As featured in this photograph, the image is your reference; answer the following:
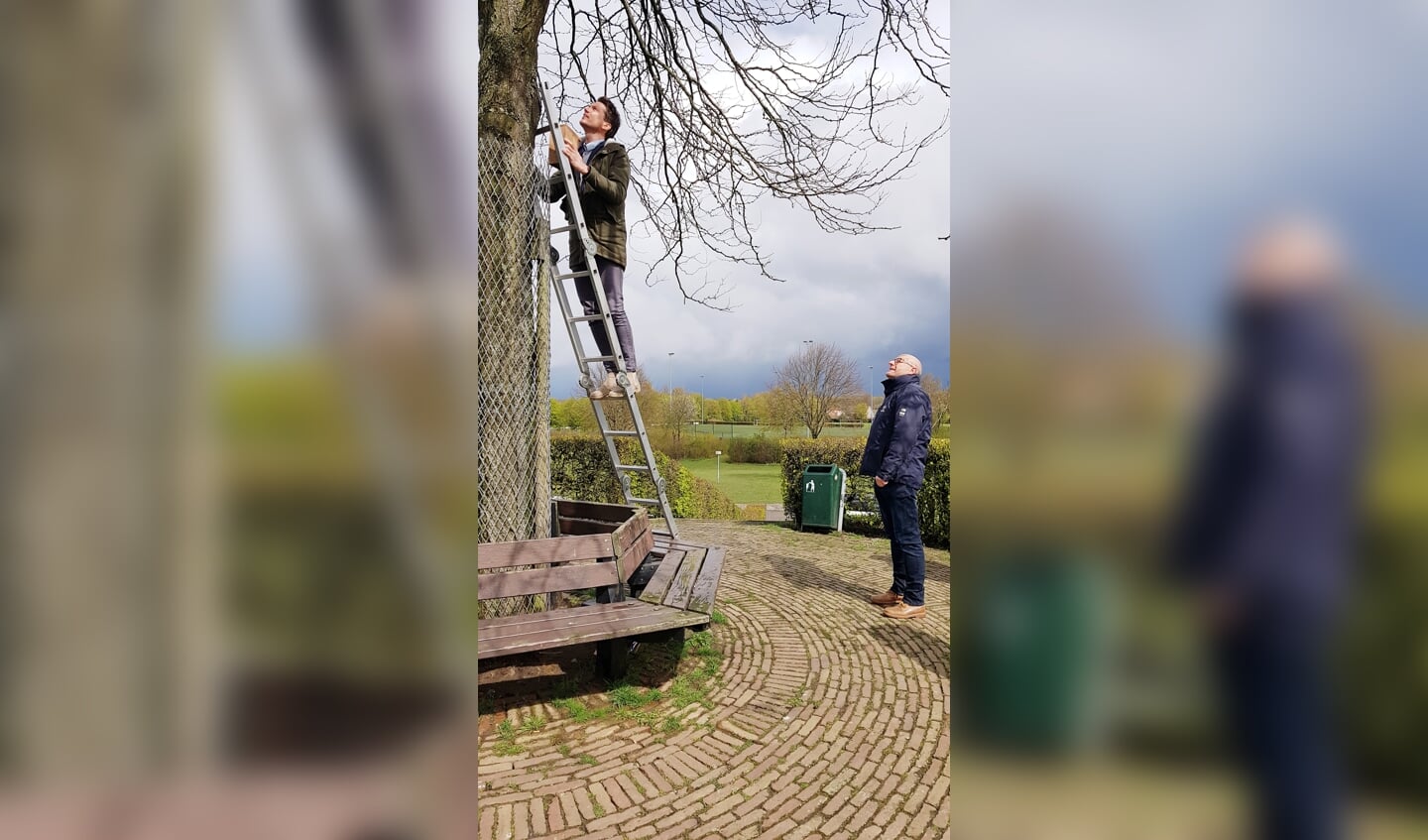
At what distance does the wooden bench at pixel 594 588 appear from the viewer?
10.5 feet

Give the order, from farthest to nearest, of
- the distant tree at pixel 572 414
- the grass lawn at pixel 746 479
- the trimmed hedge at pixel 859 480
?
the grass lawn at pixel 746 479, the distant tree at pixel 572 414, the trimmed hedge at pixel 859 480

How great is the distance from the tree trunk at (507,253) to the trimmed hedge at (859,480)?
5365 mm

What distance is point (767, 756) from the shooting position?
3.00 meters

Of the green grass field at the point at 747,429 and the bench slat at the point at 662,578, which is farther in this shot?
the green grass field at the point at 747,429

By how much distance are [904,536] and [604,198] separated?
3.51 metres

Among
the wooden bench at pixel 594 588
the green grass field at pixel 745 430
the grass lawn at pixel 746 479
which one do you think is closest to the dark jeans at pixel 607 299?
the wooden bench at pixel 594 588

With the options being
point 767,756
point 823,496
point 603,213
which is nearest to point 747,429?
point 823,496

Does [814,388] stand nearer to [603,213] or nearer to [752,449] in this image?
[752,449]

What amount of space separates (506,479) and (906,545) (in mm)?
3143

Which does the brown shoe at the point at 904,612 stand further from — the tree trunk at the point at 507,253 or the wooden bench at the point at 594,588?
the tree trunk at the point at 507,253
